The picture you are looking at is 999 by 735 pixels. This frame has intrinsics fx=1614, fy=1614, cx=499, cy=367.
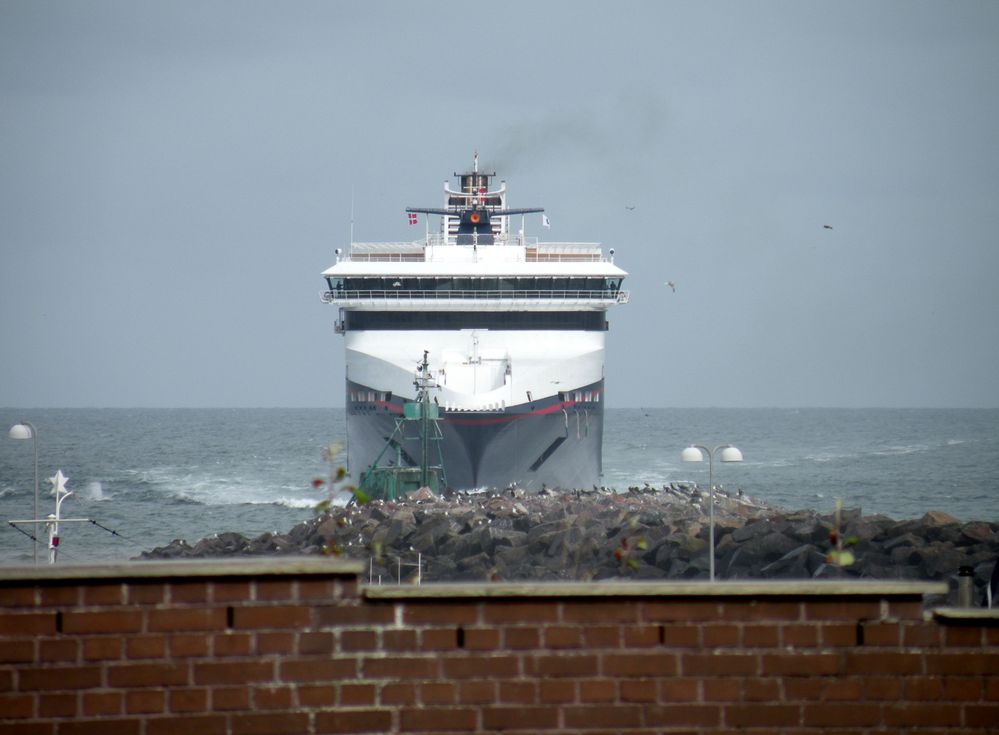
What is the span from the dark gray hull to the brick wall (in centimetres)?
3507

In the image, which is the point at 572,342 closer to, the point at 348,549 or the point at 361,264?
the point at 361,264

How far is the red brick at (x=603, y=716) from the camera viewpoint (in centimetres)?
577

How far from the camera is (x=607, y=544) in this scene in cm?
3108

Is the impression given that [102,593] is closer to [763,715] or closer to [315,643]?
[315,643]

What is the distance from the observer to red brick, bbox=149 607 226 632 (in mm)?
5652

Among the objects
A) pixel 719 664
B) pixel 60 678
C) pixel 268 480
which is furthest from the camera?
pixel 268 480

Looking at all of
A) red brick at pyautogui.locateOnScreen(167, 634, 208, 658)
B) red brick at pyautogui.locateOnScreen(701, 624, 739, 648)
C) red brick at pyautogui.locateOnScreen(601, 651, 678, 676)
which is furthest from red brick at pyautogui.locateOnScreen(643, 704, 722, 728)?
red brick at pyautogui.locateOnScreen(167, 634, 208, 658)

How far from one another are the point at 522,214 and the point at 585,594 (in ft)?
159

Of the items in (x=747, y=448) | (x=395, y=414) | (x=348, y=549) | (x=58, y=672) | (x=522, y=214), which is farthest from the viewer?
(x=747, y=448)

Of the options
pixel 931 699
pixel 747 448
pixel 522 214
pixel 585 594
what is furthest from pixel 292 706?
pixel 747 448

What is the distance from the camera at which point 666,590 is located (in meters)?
5.79

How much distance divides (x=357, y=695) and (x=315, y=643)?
0.24 m

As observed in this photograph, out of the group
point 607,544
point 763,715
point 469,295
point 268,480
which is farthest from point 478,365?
point 763,715

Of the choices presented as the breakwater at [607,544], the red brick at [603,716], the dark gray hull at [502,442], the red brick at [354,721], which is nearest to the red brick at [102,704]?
the red brick at [354,721]
